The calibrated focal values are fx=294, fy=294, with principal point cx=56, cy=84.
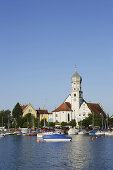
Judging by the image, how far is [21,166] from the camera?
45219 millimetres

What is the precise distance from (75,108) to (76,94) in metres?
7.32

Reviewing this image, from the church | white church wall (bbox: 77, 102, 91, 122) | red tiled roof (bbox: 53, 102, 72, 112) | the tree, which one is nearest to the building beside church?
the tree

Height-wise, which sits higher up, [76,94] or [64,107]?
[76,94]

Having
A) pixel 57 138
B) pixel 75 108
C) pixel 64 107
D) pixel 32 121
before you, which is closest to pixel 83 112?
pixel 75 108

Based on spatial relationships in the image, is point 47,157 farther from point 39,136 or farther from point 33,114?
point 33,114

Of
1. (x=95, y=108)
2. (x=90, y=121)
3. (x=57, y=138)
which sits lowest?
(x=57, y=138)

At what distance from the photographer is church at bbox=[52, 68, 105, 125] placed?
489 feet

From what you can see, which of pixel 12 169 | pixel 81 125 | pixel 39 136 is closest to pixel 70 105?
pixel 81 125

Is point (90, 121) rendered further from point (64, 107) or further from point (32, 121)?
point (32, 121)

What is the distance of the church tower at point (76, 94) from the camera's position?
494 feet

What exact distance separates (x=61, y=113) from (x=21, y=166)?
104725 millimetres

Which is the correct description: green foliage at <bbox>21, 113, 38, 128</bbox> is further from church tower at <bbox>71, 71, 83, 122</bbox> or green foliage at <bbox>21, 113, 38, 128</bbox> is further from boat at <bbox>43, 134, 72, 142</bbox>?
boat at <bbox>43, 134, 72, 142</bbox>

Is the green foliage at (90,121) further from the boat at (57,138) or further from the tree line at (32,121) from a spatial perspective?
the boat at (57,138)

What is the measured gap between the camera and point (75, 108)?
151m
